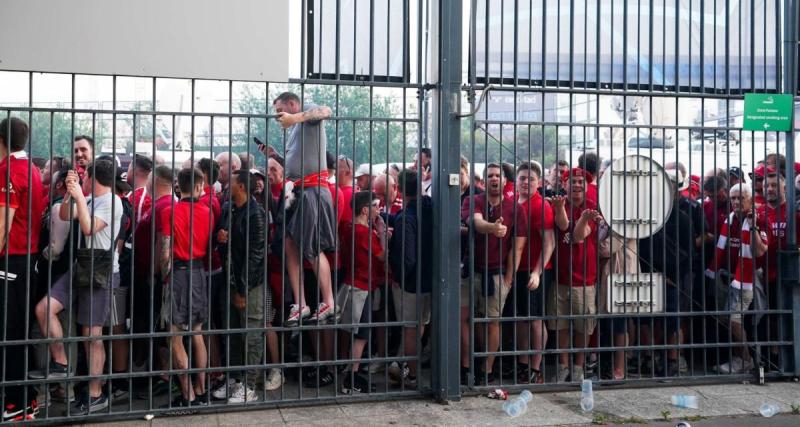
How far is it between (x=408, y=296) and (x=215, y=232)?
1.58m

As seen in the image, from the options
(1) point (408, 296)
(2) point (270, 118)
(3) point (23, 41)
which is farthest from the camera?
(1) point (408, 296)

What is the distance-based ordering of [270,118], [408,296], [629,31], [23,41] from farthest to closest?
[629,31] < [408,296] < [270,118] < [23,41]

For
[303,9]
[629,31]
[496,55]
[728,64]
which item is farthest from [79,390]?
[728,64]

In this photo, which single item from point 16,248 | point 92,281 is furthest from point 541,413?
point 16,248

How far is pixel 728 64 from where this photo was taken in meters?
7.29

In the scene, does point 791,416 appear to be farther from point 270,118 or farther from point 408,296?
point 270,118

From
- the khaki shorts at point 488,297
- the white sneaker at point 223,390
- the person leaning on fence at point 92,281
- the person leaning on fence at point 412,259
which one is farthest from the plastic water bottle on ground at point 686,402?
the person leaning on fence at point 92,281

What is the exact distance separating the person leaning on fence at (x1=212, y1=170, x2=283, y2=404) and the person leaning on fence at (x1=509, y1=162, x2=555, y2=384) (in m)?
2.01

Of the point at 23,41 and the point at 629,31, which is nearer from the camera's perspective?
the point at 23,41

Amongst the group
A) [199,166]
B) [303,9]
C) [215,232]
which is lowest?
[215,232]

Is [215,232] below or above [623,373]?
above

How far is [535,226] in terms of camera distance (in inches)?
275

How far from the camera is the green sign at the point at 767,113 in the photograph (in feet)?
23.8

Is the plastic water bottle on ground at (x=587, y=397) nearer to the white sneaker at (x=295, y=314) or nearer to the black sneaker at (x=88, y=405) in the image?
the white sneaker at (x=295, y=314)
